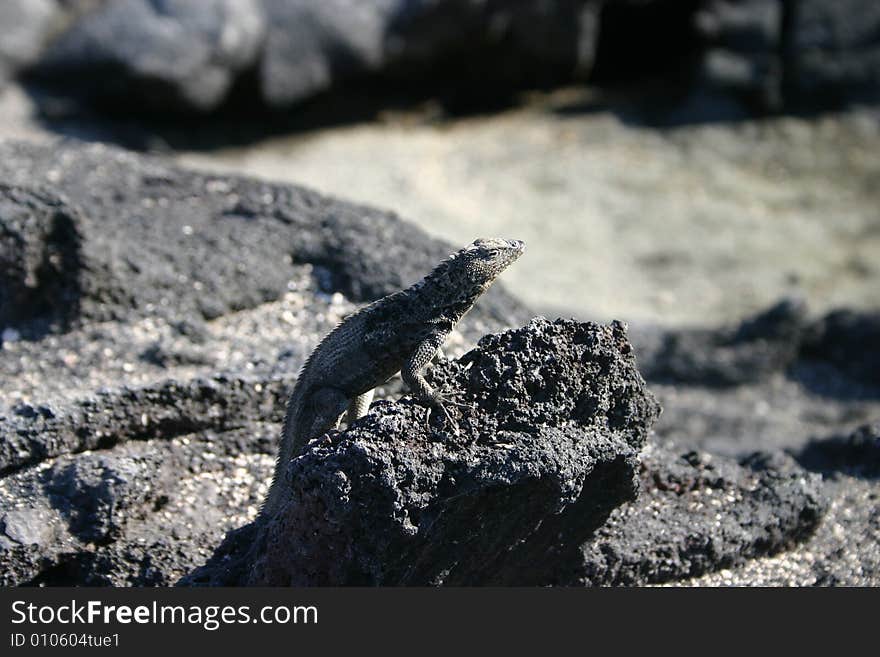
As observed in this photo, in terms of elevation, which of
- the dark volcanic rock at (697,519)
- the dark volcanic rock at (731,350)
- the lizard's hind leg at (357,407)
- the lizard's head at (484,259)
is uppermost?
the lizard's head at (484,259)

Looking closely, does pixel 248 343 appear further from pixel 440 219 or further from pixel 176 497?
pixel 440 219

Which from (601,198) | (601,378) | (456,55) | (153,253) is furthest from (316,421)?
(456,55)

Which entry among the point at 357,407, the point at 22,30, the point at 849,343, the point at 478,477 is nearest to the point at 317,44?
the point at 22,30

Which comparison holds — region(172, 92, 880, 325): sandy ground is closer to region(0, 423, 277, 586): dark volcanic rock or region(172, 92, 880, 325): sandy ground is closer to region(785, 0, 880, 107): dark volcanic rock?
region(785, 0, 880, 107): dark volcanic rock

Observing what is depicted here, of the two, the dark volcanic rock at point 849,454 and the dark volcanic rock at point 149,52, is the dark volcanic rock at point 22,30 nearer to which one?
the dark volcanic rock at point 149,52

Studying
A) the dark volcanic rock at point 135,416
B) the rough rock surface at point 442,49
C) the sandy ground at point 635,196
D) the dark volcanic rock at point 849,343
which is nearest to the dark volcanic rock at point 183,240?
the dark volcanic rock at point 135,416

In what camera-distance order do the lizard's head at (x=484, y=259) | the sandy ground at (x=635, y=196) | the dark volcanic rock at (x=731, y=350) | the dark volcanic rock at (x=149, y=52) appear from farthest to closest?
the dark volcanic rock at (x=149, y=52) → the sandy ground at (x=635, y=196) → the dark volcanic rock at (x=731, y=350) → the lizard's head at (x=484, y=259)

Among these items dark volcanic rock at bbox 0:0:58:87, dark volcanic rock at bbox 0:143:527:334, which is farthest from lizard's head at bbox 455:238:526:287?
dark volcanic rock at bbox 0:0:58:87
